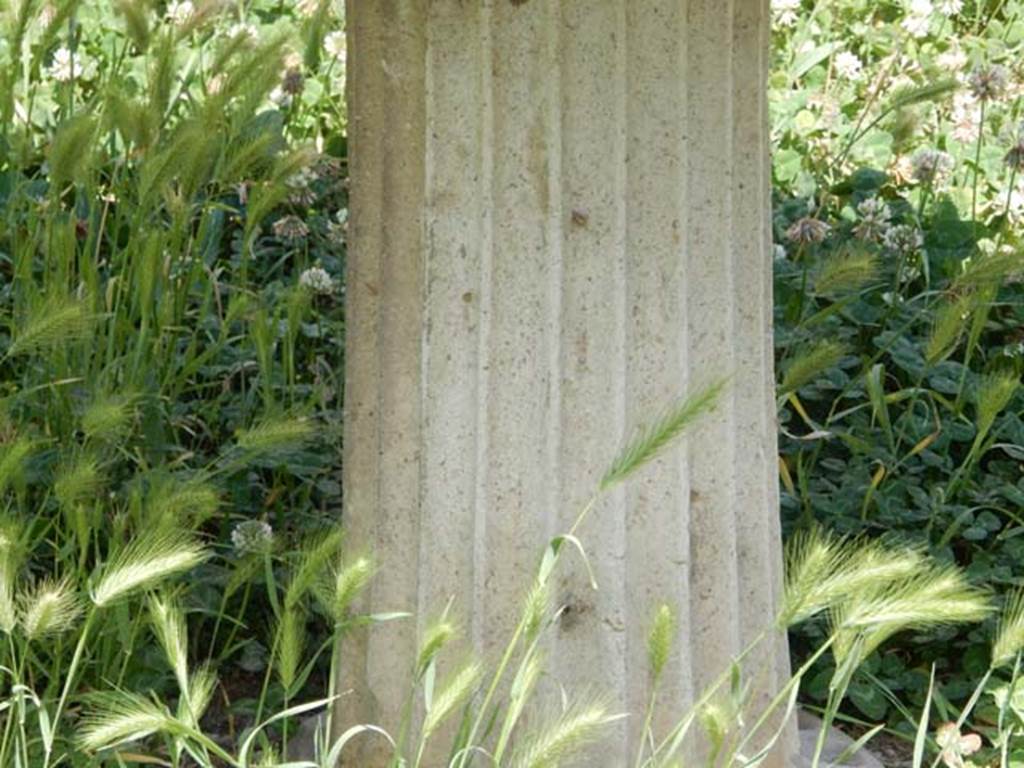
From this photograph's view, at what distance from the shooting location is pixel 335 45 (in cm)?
422

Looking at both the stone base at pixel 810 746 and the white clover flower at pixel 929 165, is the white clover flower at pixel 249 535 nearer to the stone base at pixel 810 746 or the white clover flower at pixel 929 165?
the stone base at pixel 810 746

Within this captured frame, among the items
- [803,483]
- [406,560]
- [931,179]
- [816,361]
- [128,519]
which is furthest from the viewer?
[931,179]

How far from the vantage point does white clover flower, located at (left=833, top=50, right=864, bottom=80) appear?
4.36 m

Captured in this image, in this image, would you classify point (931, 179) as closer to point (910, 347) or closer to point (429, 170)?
point (910, 347)

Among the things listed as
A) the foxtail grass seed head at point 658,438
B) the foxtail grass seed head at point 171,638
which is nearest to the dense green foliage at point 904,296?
the foxtail grass seed head at point 658,438

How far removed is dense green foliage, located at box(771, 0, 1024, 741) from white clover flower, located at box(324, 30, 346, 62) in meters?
0.85

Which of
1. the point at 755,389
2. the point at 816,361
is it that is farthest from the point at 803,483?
the point at 755,389

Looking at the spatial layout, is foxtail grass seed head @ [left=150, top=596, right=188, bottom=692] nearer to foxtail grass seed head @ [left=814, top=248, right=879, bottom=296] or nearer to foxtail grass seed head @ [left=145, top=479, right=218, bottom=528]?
foxtail grass seed head @ [left=145, top=479, right=218, bottom=528]

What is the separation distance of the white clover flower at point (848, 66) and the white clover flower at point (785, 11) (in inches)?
5.5

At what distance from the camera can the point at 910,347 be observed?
3.30m

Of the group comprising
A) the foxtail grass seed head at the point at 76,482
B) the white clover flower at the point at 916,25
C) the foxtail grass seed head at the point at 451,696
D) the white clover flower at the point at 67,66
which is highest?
the white clover flower at the point at 916,25

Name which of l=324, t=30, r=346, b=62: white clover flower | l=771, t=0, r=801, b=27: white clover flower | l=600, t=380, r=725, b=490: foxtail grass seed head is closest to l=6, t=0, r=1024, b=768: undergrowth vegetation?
l=600, t=380, r=725, b=490: foxtail grass seed head

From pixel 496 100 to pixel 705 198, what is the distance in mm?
239

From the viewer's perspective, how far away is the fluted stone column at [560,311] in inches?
82.8
